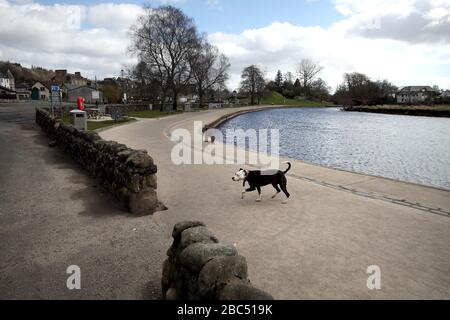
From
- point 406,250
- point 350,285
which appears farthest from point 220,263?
point 406,250

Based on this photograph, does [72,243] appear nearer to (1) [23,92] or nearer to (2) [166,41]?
(2) [166,41]

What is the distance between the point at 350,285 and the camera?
5.05 m

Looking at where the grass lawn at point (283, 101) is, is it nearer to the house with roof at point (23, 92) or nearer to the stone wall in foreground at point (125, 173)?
the house with roof at point (23, 92)

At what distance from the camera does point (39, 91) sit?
120 meters

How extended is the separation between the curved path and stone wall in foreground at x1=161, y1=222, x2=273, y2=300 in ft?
4.22

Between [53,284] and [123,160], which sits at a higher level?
[123,160]

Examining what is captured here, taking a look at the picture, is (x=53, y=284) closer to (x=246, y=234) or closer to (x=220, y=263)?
(x=220, y=263)

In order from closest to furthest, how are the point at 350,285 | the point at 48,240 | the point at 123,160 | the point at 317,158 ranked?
the point at 350,285, the point at 48,240, the point at 123,160, the point at 317,158

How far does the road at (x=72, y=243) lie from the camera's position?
16.8ft

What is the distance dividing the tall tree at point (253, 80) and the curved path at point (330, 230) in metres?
104

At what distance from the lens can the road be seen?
5105 mm

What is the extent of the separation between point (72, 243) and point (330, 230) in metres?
5.22

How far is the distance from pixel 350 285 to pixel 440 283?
136cm
